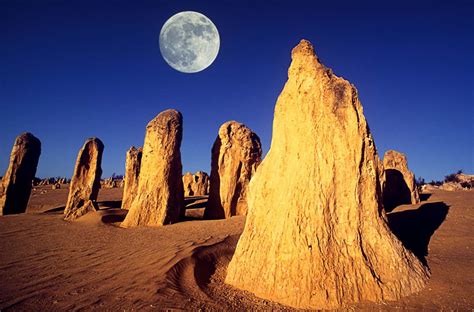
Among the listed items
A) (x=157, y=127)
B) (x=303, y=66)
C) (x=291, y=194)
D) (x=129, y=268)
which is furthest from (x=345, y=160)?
(x=157, y=127)

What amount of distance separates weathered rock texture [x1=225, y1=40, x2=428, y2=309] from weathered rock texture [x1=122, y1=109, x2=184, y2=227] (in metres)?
6.26

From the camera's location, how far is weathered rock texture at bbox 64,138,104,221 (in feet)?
45.1

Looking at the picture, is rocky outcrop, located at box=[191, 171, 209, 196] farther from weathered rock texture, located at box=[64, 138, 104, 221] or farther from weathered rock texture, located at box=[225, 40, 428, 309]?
weathered rock texture, located at box=[225, 40, 428, 309]

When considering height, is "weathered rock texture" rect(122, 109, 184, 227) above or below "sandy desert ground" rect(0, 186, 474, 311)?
above

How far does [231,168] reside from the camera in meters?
13.3

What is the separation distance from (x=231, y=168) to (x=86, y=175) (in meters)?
7.42

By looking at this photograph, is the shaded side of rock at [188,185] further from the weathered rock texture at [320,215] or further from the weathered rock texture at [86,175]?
the weathered rock texture at [320,215]

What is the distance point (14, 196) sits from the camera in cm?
1520

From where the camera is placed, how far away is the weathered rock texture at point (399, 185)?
12.5 meters

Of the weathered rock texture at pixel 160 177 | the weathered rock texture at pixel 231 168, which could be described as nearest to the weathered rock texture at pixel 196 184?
the weathered rock texture at pixel 231 168

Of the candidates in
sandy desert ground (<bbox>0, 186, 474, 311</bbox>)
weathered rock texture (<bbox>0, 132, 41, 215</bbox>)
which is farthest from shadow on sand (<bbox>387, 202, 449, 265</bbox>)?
weathered rock texture (<bbox>0, 132, 41, 215</bbox>)

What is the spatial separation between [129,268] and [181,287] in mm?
Result: 1539

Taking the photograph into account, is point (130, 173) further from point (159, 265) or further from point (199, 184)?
point (159, 265)

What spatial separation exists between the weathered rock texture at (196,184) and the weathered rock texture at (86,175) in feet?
40.4
